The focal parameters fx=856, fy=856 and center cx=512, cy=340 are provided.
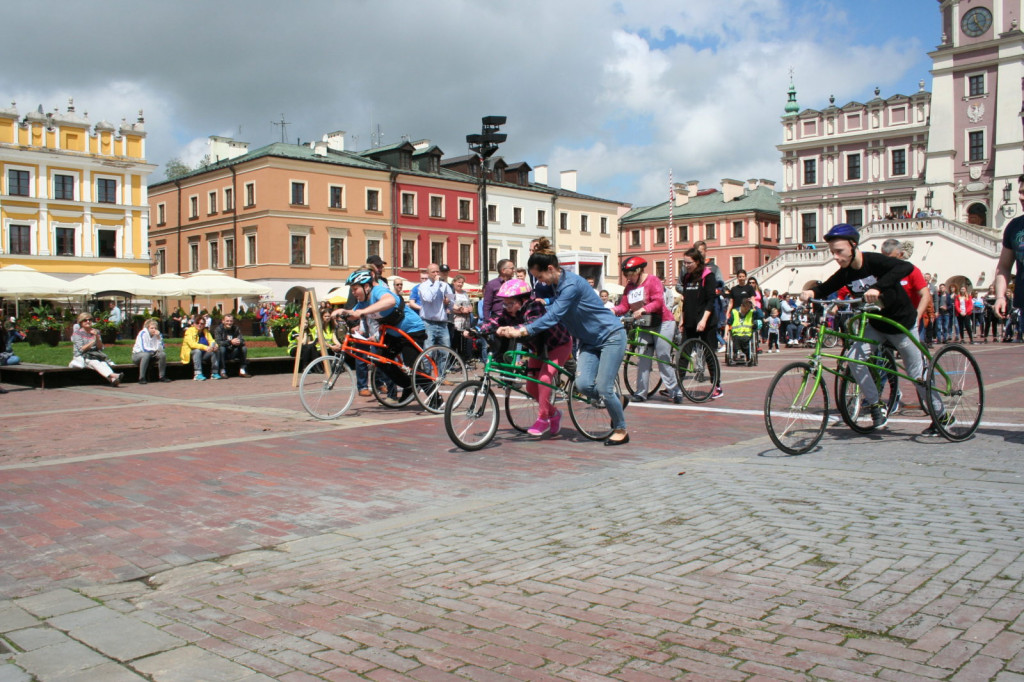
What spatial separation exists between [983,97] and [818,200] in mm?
13524

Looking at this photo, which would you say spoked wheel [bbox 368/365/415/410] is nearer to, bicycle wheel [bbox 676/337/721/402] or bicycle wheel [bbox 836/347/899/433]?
bicycle wheel [bbox 676/337/721/402]

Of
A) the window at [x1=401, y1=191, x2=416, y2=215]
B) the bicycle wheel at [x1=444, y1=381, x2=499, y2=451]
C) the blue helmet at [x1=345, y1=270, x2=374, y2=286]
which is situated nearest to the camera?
the bicycle wheel at [x1=444, y1=381, x2=499, y2=451]

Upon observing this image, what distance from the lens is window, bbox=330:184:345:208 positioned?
5544 cm

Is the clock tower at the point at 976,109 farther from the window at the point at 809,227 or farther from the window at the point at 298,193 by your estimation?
the window at the point at 298,193

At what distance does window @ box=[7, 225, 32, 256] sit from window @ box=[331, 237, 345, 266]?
18.4m

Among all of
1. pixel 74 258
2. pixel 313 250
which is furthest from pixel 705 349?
pixel 74 258

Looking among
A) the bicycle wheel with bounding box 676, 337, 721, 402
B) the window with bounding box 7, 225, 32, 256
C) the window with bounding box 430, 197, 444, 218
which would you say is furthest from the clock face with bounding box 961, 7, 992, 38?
the window with bounding box 7, 225, 32, 256

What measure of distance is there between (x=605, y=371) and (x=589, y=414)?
→ 52cm

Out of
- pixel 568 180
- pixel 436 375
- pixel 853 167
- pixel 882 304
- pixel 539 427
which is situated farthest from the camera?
pixel 568 180

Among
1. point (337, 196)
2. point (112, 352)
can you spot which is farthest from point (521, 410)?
point (337, 196)

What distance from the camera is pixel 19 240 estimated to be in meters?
52.6

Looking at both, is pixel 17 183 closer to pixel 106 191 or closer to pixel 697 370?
pixel 106 191

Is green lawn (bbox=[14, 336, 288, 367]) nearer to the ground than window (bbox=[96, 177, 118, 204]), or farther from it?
nearer to the ground

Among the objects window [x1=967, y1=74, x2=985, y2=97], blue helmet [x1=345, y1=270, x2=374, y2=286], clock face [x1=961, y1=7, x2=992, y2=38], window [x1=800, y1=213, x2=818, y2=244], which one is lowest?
blue helmet [x1=345, y1=270, x2=374, y2=286]
